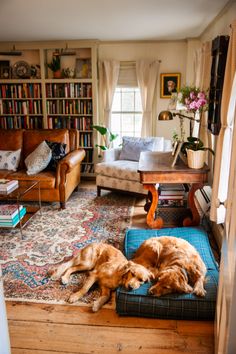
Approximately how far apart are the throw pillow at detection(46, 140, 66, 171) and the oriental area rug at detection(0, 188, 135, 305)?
0.55m

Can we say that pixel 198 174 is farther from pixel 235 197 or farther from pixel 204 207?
pixel 235 197

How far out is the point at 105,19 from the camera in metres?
3.62

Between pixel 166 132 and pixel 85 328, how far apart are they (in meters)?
4.05

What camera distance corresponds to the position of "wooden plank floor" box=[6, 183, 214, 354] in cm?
189

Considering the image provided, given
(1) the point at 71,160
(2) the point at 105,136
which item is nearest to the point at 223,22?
(1) the point at 71,160

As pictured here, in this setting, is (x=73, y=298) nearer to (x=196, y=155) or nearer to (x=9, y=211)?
(x=9, y=211)

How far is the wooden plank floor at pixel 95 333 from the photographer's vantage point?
1.89m

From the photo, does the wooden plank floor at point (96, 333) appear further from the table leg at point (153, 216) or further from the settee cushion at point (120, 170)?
the settee cushion at point (120, 170)

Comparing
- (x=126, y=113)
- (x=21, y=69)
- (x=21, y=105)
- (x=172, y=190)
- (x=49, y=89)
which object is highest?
(x=21, y=69)

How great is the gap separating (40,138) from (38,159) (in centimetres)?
55

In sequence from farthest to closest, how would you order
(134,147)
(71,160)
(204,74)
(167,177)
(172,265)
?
(134,147) < (71,160) < (204,74) < (167,177) < (172,265)

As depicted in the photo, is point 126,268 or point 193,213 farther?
point 193,213

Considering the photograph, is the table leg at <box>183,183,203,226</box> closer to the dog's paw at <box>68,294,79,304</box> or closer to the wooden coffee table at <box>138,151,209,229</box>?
the wooden coffee table at <box>138,151,209,229</box>

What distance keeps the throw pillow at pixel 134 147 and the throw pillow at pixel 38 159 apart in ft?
3.88
